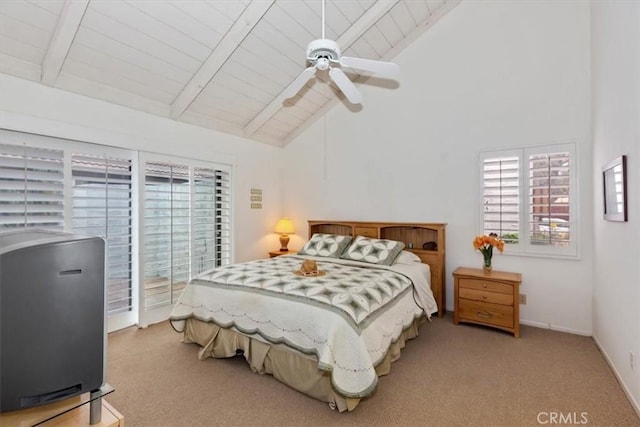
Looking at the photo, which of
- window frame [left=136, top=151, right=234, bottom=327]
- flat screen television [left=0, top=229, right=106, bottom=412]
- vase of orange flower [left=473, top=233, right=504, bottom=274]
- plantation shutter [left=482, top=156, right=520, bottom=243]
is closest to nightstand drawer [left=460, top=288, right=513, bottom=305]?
vase of orange flower [left=473, top=233, right=504, bottom=274]

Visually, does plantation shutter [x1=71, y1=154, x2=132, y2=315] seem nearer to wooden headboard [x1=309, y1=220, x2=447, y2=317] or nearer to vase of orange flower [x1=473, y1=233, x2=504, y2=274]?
wooden headboard [x1=309, y1=220, x2=447, y2=317]

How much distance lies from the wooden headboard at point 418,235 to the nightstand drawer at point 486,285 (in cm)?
40

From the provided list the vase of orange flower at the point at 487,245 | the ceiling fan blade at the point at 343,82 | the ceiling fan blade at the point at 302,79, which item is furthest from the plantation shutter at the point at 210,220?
the vase of orange flower at the point at 487,245

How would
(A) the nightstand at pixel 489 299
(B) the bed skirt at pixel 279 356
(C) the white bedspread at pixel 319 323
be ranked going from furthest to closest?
(A) the nightstand at pixel 489 299 < (B) the bed skirt at pixel 279 356 < (C) the white bedspread at pixel 319 323

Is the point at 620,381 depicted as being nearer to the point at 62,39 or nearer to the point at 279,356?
the point at 279,356

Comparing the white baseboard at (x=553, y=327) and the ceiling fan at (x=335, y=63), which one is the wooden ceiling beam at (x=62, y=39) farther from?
the white baseboard at (x=553, y=327)

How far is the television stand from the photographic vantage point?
996 millimetres

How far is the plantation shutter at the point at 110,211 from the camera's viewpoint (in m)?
3.14

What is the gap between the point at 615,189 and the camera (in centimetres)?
242

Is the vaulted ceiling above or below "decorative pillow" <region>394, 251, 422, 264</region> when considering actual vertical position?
above

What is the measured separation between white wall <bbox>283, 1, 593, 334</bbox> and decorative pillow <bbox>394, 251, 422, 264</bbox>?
50 cm

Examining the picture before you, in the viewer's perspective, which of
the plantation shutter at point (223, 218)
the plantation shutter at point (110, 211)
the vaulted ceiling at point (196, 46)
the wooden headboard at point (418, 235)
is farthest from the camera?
the plantation shutter at point (223, 218)

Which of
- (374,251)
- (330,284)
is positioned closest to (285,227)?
(374,251)

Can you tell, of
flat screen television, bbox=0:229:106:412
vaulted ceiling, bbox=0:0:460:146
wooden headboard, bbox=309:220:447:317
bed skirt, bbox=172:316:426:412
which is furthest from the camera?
wooden headboard, bbox=309:220:447:317
